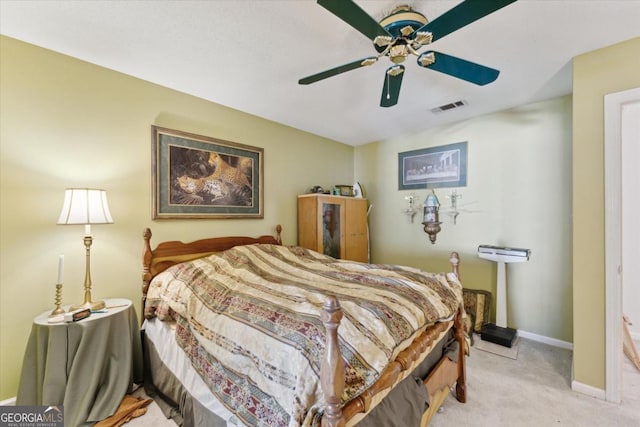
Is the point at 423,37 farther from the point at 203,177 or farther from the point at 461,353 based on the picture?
the point at 203,177

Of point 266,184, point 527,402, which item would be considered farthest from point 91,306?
point 527,402

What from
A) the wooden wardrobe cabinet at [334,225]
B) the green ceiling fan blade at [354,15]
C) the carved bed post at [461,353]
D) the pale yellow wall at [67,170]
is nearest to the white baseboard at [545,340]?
the carved bed post at [461,353]

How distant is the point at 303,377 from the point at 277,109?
2764mm

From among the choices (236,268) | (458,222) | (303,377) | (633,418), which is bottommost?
(633,418)

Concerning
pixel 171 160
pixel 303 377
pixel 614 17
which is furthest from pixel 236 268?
pixel 614 17

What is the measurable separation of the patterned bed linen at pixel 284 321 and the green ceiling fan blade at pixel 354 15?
1373 mm

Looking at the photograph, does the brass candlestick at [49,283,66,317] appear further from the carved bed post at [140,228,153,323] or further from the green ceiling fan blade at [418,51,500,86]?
the green ceiling fan blade at [418,51,500,86]

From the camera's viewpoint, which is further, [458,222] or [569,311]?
[458,222]

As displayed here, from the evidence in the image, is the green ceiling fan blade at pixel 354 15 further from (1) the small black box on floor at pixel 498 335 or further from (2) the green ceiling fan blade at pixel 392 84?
(1) the small black box on floor at pixel 498 335

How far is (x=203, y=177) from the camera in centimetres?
273

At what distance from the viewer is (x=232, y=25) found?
1.71 metres

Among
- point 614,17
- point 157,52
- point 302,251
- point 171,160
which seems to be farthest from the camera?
point 302,251

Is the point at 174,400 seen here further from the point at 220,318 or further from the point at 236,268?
the point at 236,268

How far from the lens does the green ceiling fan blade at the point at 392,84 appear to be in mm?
1641
